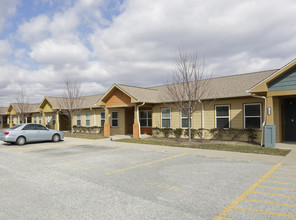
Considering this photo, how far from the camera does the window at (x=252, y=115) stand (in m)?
14.7

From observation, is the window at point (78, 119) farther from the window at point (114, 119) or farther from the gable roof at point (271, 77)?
the gable roof at point (271, 77)

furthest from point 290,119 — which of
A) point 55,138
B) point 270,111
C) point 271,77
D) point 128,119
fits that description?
point 55,138

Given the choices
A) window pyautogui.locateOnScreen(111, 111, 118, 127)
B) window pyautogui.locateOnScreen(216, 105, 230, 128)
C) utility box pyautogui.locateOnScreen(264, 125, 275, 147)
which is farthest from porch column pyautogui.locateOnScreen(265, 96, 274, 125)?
window pyautogui.locateOnScreen(111, 111, 118, 127)

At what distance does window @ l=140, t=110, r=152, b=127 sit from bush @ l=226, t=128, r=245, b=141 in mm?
8216

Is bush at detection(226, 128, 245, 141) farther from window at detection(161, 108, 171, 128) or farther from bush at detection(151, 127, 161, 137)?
bush at detection(151, 127, 161, 137)

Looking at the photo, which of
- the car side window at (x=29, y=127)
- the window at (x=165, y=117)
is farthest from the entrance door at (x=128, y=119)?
the car side window at (x=29, y=127)

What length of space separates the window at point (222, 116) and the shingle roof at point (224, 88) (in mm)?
Answer: 991

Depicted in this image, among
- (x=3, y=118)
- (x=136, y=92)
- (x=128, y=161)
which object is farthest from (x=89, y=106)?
(x=3, y=118)

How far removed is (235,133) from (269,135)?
3.05 metres

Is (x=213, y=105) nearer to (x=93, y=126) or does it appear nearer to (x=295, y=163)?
(x=295, y=163)

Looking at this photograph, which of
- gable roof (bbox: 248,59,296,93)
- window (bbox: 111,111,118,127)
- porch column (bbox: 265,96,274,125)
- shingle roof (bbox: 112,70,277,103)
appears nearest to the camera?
gable roof (bbox: 248,59,296,93)

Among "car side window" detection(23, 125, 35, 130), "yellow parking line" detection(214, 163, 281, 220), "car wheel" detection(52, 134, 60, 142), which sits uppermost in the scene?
"car side window" detection(23, 125, 35, 130)

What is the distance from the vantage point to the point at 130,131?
79.4 feet

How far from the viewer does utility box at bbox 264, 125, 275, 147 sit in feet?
40.1
